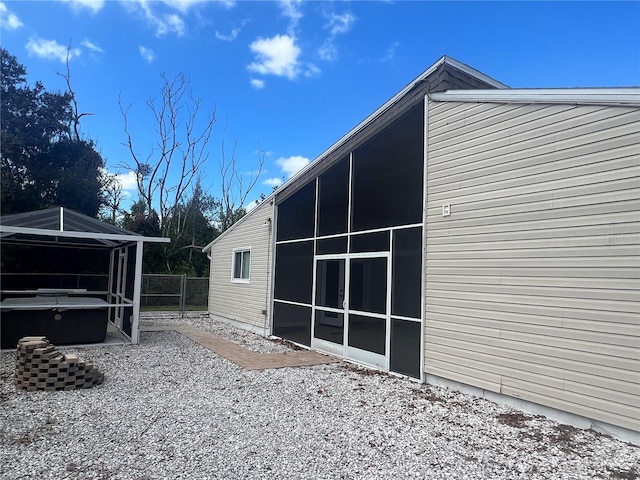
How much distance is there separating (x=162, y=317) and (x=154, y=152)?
641 inches

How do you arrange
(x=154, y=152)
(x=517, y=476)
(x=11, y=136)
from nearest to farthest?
(x=517, y=476)
(x=11, y=136)
(x=154, y=152)

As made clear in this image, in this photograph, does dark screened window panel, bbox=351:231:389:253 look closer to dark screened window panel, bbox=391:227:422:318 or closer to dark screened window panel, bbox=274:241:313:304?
dark screened window panel, bbox=391:227:422:318

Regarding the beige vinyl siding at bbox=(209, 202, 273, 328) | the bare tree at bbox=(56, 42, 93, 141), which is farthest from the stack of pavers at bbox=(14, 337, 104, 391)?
the bare tree at bbox=(56, 42, 93, 141)

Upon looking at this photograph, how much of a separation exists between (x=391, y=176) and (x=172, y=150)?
78.5 feet

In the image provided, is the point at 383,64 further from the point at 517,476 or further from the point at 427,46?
the point at 517,476

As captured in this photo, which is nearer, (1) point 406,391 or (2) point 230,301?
(1) point 406,391

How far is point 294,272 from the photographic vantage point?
9.30m

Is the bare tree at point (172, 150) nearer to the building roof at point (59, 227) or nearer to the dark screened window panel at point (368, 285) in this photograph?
the building roof at point (59, 227)

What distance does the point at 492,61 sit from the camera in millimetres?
8656

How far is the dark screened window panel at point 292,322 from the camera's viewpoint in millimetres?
8648

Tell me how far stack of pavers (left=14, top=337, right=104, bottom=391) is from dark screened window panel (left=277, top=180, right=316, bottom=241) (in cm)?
503

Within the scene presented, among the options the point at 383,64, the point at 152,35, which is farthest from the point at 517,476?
the point at 152,35

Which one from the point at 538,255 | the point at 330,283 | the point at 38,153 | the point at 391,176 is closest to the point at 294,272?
the point at 330,283

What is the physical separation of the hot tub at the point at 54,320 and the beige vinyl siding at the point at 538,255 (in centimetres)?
663
